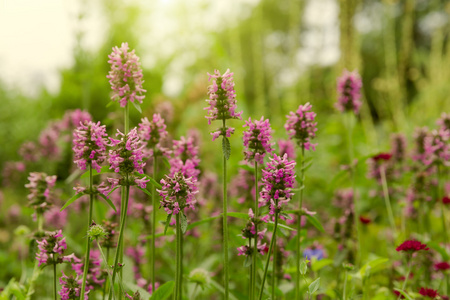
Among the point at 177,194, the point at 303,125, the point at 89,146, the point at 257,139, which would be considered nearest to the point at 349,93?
the point at 303,125

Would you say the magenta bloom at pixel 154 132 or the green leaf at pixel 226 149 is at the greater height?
the magenta bloom at pixel 154 132

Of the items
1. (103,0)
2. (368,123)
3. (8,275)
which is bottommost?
(8,275)

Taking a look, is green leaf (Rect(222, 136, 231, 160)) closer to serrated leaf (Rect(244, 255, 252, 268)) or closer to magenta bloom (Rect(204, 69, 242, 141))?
magenta bloom (Rect(204, 69, 242, 141))

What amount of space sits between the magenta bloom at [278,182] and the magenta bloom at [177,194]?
289mm

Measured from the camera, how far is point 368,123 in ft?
23.2

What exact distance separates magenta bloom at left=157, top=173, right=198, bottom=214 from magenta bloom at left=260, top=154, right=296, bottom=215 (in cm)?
29

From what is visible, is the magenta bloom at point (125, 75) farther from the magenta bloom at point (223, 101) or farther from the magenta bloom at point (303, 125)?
the magenta bloom at point (303, 125)

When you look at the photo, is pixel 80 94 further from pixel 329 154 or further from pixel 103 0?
pixel 329 154

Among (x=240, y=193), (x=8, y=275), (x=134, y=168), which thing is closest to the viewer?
(x=134, y=168)

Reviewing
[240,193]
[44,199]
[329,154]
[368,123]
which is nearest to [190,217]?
[240,193]

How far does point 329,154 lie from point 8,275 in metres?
4.43

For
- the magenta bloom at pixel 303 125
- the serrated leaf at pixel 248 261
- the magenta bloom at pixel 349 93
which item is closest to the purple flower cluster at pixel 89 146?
the serrated leaf at pixel 248 261

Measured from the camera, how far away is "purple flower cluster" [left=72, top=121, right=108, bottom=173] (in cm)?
176

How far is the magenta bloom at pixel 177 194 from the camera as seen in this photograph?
68.4 inches
